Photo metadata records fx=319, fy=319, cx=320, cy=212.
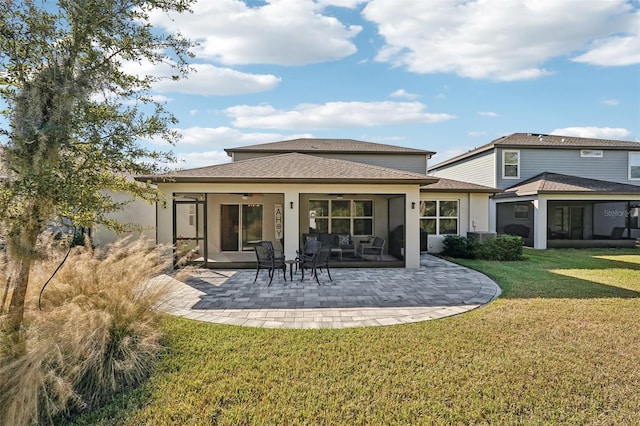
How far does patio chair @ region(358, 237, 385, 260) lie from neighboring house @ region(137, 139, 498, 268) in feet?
2.85

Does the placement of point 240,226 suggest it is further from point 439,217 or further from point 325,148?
point 439,217

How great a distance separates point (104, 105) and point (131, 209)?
11.2 meters

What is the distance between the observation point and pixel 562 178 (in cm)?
1811

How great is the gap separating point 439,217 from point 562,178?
8.90m

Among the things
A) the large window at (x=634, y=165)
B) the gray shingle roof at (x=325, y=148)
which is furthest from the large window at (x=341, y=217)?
the large window at (x=634, y=165)

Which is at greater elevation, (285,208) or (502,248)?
(285,208)

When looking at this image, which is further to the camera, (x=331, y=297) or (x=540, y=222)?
(x=540, y=222)

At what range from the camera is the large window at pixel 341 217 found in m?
14.6

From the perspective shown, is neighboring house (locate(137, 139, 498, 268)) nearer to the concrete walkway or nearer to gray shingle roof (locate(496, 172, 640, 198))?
the concrete walkway

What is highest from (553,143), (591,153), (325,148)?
(553,143)

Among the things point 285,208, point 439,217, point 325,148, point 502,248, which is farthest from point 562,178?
point 285,208

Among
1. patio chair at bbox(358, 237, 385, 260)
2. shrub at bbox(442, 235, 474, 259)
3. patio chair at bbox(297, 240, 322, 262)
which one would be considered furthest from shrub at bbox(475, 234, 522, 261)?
patio chair at bbox(297, 240, 322, 262)

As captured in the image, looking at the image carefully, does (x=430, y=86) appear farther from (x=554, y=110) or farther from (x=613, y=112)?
(x=613, y=112)

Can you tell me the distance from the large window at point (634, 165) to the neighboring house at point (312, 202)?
476 inches
